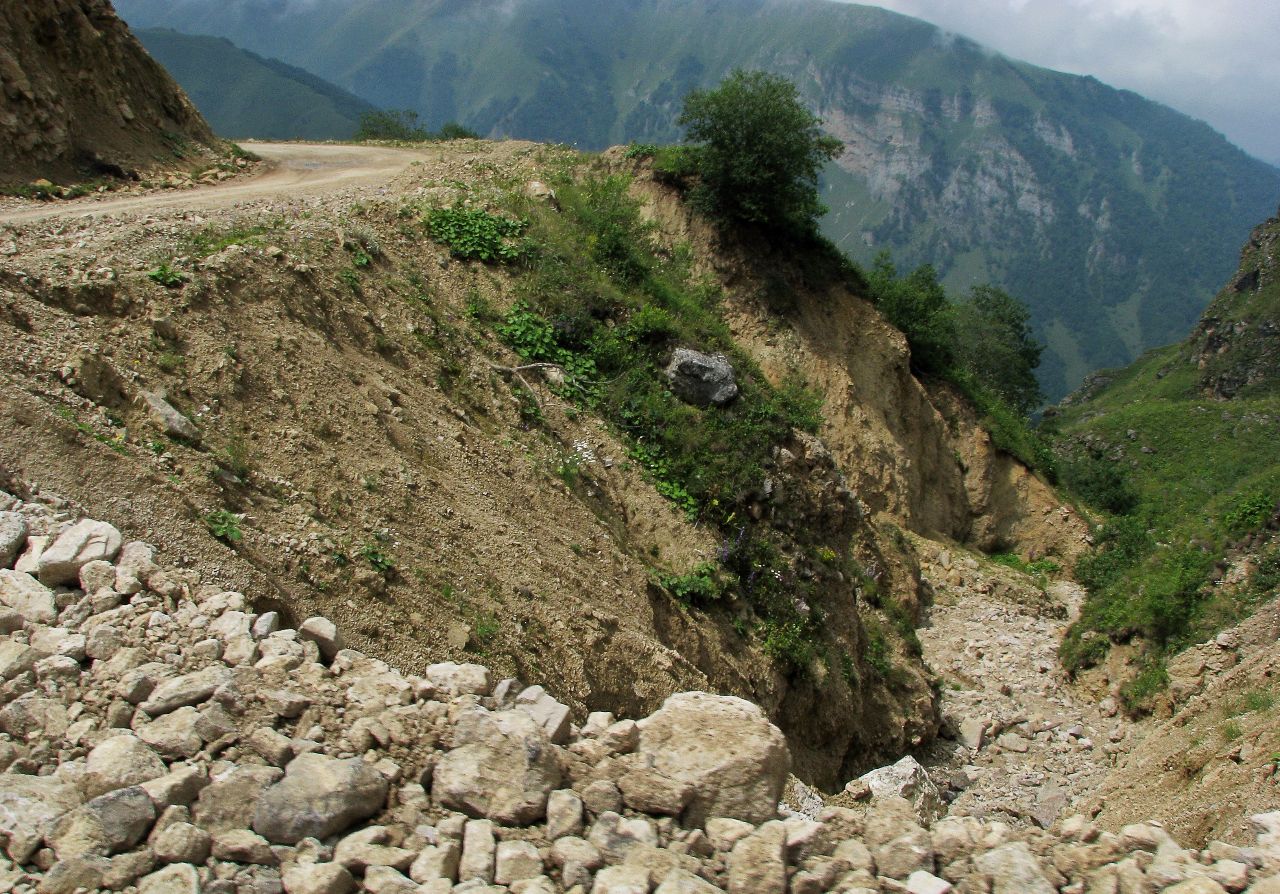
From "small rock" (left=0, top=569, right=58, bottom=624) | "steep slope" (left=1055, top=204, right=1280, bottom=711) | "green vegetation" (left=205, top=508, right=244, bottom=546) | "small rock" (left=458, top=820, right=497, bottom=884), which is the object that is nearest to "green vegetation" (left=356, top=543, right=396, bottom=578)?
"green vegetation" (left=205, top=508, right=244, bottom=546)

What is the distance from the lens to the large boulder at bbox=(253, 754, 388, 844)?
Answer: 381 centimetres

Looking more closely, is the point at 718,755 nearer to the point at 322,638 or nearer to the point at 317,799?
the point at 317,799

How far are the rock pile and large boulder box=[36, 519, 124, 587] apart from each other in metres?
0.01

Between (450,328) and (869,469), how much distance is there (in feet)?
43.5

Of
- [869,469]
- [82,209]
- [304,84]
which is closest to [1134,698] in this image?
[869,469]

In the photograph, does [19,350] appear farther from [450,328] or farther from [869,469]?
[869,469]

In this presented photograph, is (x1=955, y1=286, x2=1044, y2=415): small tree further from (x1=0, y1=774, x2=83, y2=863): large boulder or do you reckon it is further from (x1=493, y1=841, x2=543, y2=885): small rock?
(x1=0, y1=774, x2=83, y2=863): large boulder

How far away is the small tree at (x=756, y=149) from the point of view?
19688 mm

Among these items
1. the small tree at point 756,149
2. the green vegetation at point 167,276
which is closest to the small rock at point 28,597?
the green vegetation at point 167,276

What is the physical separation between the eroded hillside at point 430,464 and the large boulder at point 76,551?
0.52 metres

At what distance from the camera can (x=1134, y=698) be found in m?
14.6

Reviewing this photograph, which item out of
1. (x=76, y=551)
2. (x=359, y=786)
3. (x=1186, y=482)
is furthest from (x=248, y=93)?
(x=359, y=786)

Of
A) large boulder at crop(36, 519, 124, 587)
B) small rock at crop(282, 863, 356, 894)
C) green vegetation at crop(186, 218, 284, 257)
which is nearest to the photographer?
small rock at crop(282, 863, 356, 894)

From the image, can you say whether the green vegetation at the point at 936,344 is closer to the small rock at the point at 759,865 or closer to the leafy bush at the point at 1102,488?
the leafy bush at the point at 1102,488
